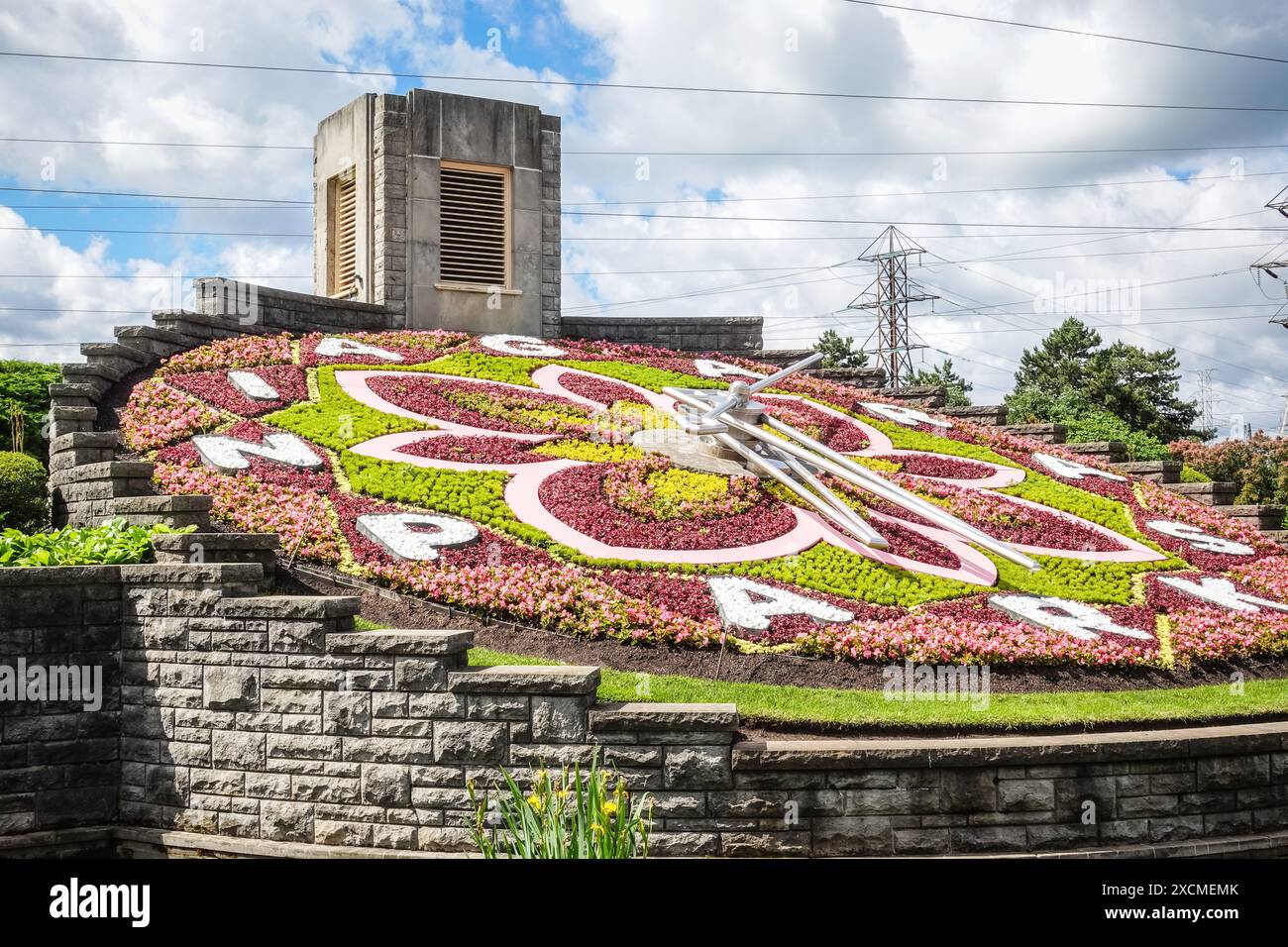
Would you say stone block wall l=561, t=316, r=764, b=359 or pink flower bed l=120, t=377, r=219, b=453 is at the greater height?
stone block wall l=561, t=316, r=764, b=359

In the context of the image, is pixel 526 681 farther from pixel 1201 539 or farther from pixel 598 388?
pixel 1201 539

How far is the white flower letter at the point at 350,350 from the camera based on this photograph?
17.4m

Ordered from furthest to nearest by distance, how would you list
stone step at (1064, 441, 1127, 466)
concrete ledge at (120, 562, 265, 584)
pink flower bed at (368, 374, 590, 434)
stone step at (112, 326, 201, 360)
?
stone step at (1064, 441, 1127, 466), stone step at (112, 326, 201, 360), pink flower bed at (368, 374, 590, 434), concrete ledge at (120, 562, 265, 584)

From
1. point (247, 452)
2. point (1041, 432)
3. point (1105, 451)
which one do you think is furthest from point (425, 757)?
point (1041, 432)

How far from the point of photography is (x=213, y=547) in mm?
9188

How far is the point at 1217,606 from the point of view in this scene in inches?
487

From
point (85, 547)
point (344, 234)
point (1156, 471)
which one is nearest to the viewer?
point (85, 547)

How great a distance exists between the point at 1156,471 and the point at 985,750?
12869mm

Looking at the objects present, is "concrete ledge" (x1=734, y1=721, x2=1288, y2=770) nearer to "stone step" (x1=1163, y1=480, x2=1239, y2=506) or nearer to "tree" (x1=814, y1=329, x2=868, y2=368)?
"stone step" (x1=1163, y1=480, x2=1239, y2=506)

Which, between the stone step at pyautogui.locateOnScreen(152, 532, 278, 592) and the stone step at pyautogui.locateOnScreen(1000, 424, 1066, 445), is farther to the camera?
the stone step at pyautogui.locateOnScreen(1000, 424, 1066, 445)

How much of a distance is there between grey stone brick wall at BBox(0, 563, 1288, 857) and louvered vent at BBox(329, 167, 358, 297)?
13528 mm

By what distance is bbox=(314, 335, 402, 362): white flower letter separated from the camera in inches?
687

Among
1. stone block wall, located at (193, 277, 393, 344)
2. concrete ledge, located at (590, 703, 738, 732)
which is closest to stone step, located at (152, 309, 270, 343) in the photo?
stone block wall, located at (193, 277, 393, 344)
